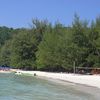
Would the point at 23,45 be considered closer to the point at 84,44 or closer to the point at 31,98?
the point at 84,44

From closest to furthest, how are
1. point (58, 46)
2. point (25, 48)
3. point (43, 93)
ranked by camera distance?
point (43, 93) < point (58, 46) < point (25, 48)

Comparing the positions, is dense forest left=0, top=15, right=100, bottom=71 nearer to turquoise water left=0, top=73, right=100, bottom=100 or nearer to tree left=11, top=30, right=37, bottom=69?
tree left=11, top=30, right=37, bottom=69

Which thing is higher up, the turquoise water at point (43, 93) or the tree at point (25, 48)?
the tree at point (25, 48)

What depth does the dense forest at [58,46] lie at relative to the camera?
68500 millimetres

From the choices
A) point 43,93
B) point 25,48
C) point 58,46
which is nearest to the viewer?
point 43,93

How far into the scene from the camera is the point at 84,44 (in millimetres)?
68938

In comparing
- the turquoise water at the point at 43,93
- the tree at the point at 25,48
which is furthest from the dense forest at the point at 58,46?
the turquoise water at the point at 43,93

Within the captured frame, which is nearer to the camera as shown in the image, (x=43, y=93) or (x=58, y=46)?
(x=43, y=93)

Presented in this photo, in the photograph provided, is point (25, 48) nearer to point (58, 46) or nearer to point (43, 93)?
point (58, 46)

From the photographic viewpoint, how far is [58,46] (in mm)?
74500

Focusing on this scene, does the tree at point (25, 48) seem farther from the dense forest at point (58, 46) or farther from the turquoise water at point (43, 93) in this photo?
the turquoise water at point (43, 93)

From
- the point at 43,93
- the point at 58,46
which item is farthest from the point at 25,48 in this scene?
the point at 43,93

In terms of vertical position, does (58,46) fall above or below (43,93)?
above

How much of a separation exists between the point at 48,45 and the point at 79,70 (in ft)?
43.1
